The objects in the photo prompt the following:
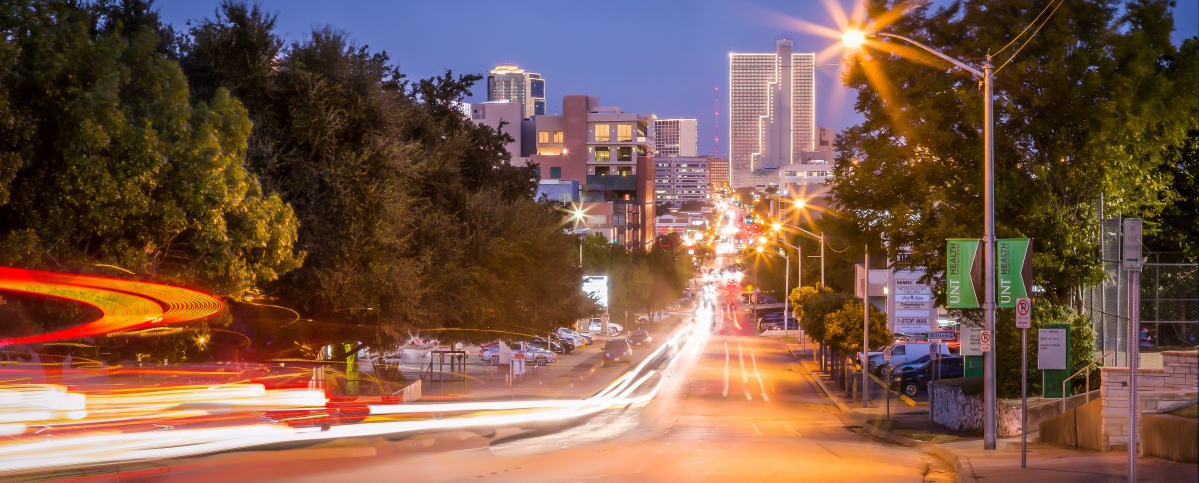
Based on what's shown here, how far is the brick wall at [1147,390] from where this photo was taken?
18359 millimetres

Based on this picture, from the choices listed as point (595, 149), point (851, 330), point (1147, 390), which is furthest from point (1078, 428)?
point (595, 149)

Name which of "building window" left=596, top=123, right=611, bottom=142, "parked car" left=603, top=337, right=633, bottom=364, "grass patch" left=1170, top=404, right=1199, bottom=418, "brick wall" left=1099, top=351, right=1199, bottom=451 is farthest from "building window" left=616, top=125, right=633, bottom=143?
"grass patch" left=1170, top=404, right=1199, bottom=418

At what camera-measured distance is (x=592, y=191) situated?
143 m

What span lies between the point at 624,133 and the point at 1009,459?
13979cm

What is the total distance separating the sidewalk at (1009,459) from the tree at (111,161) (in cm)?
1400

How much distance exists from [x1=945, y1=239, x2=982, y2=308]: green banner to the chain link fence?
3206mm

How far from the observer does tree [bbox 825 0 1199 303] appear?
2666 cm

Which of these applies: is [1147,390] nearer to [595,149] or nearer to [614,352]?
[614,352]

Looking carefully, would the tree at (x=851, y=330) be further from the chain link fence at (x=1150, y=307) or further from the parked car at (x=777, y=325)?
the parked car at (x=777, y=325)

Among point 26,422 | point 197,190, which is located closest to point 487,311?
point 197,190

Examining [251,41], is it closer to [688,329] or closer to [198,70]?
[198,70]

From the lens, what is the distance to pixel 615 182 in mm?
152125

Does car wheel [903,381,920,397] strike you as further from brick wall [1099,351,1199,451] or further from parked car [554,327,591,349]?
parked car [554,327,591,349]

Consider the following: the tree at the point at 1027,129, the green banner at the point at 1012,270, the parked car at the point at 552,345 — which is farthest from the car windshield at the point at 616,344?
the green banner at the point at 1012,270
